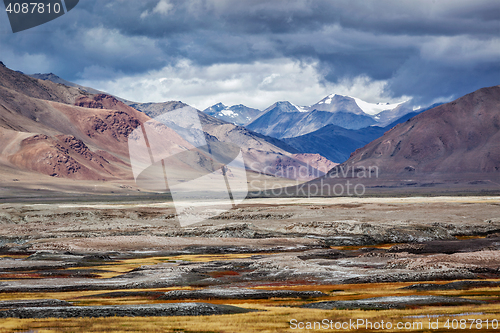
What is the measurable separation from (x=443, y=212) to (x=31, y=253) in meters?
74.9

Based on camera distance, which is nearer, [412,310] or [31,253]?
[412,310]

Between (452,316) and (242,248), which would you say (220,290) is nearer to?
(452,316)

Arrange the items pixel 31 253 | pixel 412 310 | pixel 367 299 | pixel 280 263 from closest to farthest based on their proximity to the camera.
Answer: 1. pixel 412 310
2. pixel 367 299
3. pixel 280 263
4. pixel 31 253

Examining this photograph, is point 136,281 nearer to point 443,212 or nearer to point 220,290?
point 220,290

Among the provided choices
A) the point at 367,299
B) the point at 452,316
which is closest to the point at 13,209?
the point at 367,299

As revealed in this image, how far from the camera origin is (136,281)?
41.0m

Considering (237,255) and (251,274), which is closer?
(251,274)

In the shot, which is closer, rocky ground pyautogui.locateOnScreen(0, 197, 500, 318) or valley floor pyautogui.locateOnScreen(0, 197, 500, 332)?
valley floor pyautogui.locateOnScreen(0, 197, 500, 332)

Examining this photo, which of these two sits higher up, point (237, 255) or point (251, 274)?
point (251, 274)

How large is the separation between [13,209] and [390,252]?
3169 inches

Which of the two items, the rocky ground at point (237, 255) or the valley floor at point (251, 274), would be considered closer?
the valley floor at point (251, 274)

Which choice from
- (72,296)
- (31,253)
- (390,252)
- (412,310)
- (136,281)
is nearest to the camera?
(412,310)

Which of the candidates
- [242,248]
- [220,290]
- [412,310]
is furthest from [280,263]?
[412,310]

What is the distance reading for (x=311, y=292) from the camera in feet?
115
